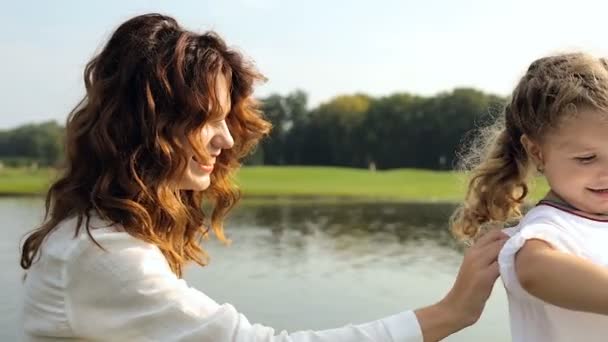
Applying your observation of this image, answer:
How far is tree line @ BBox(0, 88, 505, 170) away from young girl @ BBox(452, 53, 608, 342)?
48843 mm

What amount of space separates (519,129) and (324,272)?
27.0ft

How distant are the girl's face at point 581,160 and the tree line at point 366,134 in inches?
1924

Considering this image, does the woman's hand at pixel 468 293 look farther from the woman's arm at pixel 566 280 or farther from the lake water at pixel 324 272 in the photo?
the lake water at pixel 324 272

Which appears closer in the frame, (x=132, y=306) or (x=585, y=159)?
(x=585, y=159)

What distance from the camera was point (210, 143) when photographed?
1984 mm

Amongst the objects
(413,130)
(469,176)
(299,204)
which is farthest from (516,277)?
(413,130)

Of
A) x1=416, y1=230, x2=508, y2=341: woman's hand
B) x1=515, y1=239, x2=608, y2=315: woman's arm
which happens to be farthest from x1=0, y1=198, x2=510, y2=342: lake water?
x1=515, y1=239, x2=608, y2=315: woman's arm

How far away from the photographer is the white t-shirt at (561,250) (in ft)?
5.06

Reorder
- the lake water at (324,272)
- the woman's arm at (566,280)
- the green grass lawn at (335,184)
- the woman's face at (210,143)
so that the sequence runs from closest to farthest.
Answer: the woman's arm at (566,280), the woman's face at (210,143), the lake water at (324,272), the green grass lawn at (335,184)

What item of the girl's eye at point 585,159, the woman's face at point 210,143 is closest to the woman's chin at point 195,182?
the woman's face at point 210,143

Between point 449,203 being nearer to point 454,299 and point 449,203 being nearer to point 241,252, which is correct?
point 241,252

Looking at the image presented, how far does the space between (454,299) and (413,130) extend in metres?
53.0

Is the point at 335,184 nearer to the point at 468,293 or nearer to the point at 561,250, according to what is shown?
the point at 468,293

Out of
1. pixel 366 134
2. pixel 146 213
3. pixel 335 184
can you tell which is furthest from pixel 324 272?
pixel 366 134
